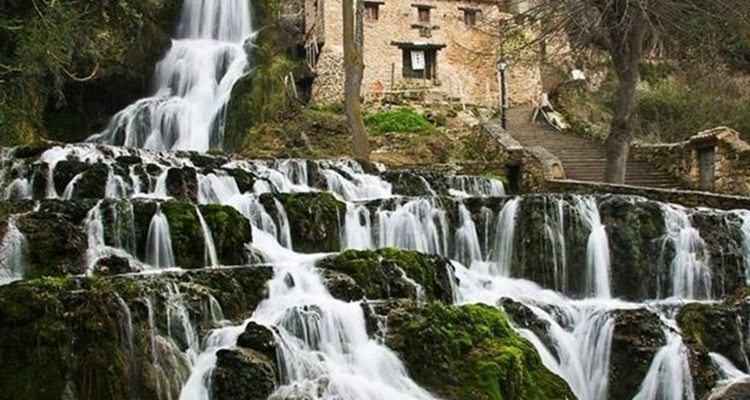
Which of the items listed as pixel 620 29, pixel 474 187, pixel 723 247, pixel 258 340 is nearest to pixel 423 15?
pixel 620 29

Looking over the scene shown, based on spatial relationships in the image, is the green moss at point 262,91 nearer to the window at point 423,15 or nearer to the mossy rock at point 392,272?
the window at point 423,15

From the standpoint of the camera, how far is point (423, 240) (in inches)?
547

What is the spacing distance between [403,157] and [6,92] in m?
13.8

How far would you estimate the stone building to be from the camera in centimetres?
2919

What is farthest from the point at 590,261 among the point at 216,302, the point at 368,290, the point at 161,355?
the point at 161,355

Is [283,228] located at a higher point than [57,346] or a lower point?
higher

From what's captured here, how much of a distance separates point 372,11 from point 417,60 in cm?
242

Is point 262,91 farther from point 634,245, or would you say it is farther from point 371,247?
point 634,245

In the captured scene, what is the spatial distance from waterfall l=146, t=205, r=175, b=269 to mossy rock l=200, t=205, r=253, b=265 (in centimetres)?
56

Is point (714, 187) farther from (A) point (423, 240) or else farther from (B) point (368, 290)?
(B) point (368, 290)

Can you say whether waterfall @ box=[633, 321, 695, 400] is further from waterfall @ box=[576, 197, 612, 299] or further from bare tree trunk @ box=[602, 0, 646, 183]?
bare tree trunk @ box=[602, 0, 646, 183]

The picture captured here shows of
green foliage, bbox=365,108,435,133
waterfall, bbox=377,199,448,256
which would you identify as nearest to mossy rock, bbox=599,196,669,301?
waterfall, bbox=377,199,448,256

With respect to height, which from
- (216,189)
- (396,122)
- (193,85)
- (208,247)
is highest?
(193,85)

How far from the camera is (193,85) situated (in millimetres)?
26062
